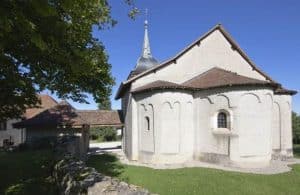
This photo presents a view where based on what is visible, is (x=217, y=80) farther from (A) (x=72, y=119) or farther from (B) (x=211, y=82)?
(A) (x=72, y=119)

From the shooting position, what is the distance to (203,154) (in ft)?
69.1

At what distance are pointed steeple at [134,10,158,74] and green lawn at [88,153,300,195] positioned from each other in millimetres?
15654

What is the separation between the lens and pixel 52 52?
9344 mm

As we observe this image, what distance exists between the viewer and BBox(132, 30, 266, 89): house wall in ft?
75.2

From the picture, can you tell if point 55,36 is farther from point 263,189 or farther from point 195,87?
point 195,87

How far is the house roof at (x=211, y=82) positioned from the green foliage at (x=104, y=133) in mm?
30629

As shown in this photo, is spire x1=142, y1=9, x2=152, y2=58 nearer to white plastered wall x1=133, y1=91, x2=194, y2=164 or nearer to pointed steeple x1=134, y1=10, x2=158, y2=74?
pointed steeple x1=134, y1=10, x2=158, y2=74

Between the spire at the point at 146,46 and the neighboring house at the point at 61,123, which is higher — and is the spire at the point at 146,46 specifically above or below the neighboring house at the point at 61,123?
above

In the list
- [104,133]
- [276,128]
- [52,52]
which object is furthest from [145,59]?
[52,52]

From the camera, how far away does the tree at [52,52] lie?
6356 mm

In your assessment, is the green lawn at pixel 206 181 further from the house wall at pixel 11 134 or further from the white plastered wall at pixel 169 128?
the house wall at pixel 11 134

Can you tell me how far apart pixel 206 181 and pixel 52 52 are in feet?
29.8

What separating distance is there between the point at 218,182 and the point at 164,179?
252cm

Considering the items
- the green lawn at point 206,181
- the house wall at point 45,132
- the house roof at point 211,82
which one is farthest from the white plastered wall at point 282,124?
the house wall at point 45,132
